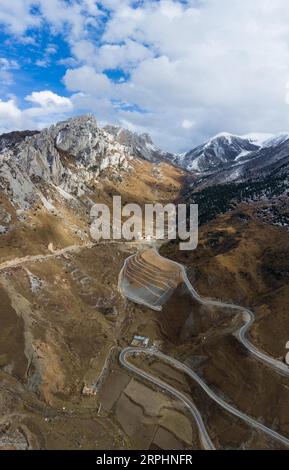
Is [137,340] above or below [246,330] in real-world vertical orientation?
below

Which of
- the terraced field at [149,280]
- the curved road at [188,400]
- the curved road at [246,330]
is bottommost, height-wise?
the curved road at [188,400]

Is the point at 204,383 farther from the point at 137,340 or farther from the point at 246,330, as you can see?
the point at 137,340

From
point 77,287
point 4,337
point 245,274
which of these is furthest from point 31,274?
point 245,274

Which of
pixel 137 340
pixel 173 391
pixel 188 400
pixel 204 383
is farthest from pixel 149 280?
pixel 188 400

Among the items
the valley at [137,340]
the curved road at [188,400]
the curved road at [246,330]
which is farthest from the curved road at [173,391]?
the curved road at [246,330]

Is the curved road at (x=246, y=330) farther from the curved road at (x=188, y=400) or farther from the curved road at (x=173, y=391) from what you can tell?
the curved road at (x=173, y=391)
